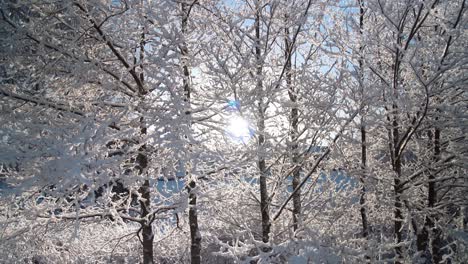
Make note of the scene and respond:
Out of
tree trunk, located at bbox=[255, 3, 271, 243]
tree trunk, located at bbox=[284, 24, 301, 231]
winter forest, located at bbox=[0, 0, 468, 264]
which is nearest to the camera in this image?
winter forest, located at bbox=[0, 0, 468, 264]

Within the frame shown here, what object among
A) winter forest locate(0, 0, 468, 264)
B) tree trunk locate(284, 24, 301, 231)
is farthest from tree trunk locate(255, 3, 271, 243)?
tree trunk locate(284, 24, 301, 231)

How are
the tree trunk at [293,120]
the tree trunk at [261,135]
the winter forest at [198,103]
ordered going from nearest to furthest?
the winter forest at [198,103]
the tree trunk at [261,135]
the tree trunk at [293,120]

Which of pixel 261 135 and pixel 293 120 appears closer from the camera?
pixel 261 135

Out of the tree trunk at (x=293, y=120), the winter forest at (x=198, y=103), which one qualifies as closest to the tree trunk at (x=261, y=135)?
the winter forest at (x=198, y=103)

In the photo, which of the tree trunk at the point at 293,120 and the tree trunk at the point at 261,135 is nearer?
the tree trunk at the point at 261,135

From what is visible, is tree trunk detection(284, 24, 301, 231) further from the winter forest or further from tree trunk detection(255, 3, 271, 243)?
tree trunk detection(255, 3, 271, 243)

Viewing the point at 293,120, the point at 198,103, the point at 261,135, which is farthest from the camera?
the point at 293,120

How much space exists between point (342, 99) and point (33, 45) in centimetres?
366

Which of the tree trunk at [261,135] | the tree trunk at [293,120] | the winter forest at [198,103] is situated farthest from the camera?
the tree trunk at [293,120]

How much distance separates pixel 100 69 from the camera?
13.8 feet

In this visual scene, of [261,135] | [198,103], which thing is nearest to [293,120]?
[261,135]

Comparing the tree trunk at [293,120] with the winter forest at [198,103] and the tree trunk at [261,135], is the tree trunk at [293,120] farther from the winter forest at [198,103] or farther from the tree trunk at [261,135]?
the tree trunk at [261,135]

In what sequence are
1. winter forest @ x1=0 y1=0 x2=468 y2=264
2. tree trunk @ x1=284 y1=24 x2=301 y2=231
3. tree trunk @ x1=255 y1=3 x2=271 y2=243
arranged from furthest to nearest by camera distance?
tree trunk @ x1=284 y1=24 x2=301 y2=231 < tree trunk @ x1=255 y1=3 x2=271 y2=243 < winter forest @ x1=0 y1=0 x2=468 y2=264

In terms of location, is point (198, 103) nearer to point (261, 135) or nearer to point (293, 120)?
point (261, 135)
